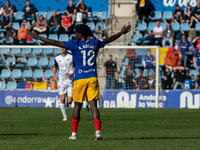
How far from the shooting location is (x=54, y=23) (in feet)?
75.2

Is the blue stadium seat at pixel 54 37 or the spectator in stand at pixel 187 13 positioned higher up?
the spectator in stand at pixel 187 13

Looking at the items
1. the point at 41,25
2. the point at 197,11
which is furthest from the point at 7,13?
the point at 197,11

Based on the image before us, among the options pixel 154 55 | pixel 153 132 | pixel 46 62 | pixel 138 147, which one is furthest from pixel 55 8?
pixel 138 147

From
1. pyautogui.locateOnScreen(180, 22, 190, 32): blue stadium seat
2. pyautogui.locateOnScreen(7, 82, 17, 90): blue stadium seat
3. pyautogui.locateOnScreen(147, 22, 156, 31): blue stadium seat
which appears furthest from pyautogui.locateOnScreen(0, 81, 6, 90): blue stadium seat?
pyautogui.locateOnScreen(180, 22, 190, 32): blue stadium seat

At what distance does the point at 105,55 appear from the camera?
18.5m

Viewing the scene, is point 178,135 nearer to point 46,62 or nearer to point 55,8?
point 46,62

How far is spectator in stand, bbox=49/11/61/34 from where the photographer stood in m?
22.7

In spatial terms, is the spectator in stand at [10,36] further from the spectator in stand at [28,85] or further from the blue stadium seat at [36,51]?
the spectator in stand at [28,85]

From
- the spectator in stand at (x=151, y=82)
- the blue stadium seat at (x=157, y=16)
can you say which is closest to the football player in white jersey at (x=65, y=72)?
the spectator in stand at (x=151, y=82)

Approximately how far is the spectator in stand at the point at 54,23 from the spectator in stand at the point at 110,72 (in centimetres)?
614

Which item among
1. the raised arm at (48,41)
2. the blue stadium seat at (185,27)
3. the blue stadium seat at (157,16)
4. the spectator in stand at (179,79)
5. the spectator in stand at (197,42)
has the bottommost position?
the spectator in stand at (179,79)

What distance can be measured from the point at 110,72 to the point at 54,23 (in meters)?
6.87

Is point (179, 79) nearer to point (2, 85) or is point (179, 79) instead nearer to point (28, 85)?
point (28, 85)

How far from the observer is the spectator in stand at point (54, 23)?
2267 cm
